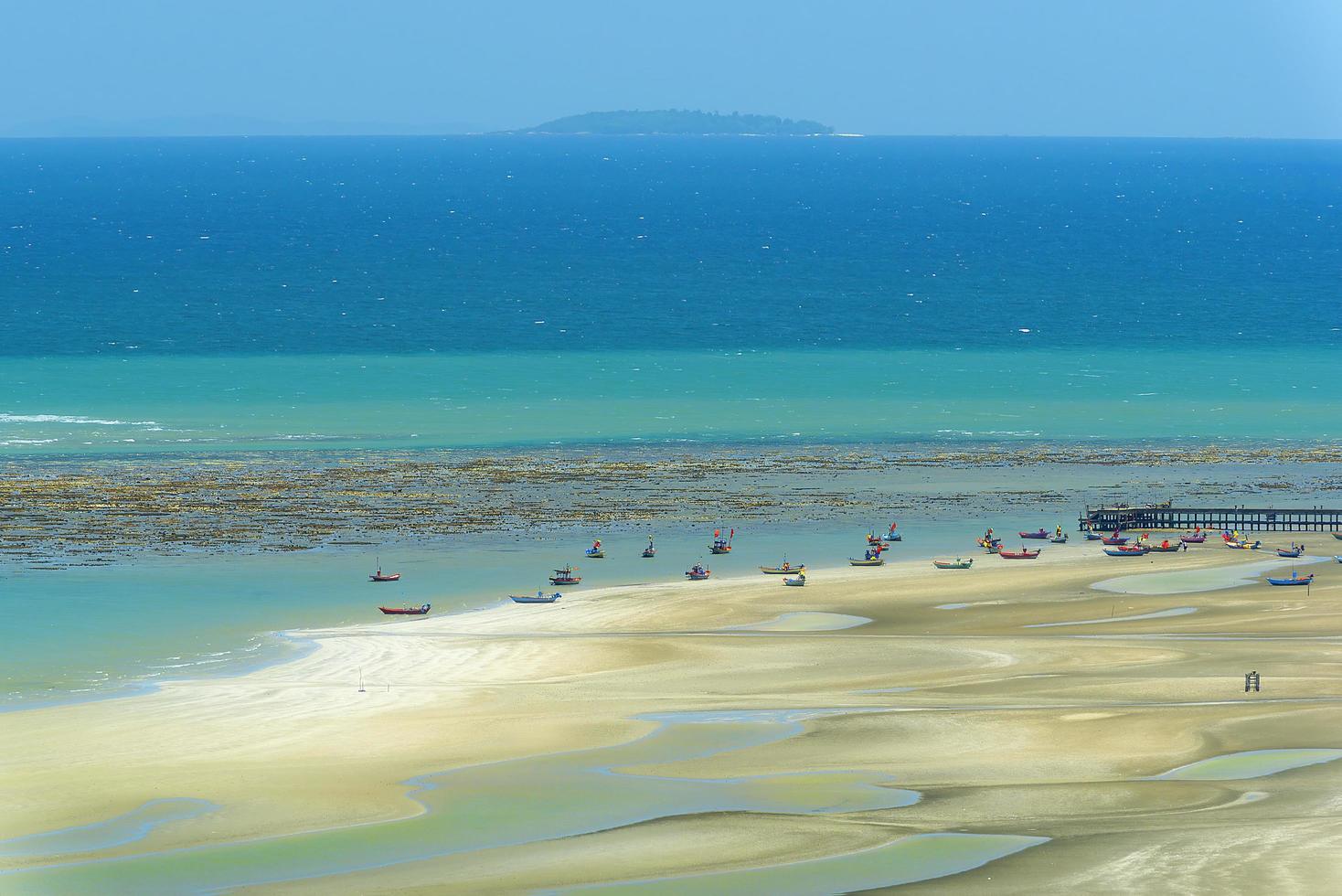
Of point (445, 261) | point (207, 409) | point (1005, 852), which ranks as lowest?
point (1005, 852)

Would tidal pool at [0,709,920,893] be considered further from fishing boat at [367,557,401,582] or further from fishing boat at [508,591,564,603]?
fishing boat at [367,557,401,582]

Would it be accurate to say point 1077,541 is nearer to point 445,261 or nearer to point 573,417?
point 573,417

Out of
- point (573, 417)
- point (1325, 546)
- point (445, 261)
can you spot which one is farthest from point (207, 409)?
point (445, 261)

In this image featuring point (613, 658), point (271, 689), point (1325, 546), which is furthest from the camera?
point (1325, 546)

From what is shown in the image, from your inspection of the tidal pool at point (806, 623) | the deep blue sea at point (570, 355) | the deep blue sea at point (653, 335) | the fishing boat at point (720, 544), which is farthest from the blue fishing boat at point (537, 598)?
the deep blue sea at point (653, 335)

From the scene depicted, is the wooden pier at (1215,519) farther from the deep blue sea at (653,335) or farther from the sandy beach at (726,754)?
the deep blue sea at (653,335)

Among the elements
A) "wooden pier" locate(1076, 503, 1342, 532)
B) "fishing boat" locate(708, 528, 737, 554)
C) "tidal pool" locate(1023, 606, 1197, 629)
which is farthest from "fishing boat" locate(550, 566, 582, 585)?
"wooden pier" locate(1076, 503, 1342, 532)

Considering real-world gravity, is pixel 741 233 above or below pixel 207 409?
above
